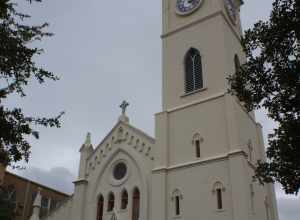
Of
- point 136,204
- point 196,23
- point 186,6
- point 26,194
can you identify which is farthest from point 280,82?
point 26,194

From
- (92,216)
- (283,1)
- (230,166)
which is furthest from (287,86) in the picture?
(92,216)

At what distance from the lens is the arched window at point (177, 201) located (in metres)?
24.5

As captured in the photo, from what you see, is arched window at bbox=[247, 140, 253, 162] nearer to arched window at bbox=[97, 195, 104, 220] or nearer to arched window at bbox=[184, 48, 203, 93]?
arched window at bbox=[184, 48, 203, 93]

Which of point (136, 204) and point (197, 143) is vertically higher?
point (197, 143)

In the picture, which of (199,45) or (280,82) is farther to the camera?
(199,45)

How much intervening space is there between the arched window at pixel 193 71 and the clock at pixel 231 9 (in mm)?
5235

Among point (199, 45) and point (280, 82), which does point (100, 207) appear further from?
point (280, 82)

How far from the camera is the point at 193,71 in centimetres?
2914

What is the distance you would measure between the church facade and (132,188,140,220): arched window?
0.07m

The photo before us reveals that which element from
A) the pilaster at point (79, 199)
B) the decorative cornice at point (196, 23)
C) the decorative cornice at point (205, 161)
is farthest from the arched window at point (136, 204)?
the decorative cornice at point (196, 23)

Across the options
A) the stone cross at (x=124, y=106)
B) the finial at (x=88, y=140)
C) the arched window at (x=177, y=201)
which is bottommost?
the arched window at (x=177, y=201)

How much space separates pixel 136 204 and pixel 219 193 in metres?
6.04

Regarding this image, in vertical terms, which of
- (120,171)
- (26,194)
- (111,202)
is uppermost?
(26,194)

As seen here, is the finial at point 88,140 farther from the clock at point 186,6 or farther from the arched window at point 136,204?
the clock at point 186,6
